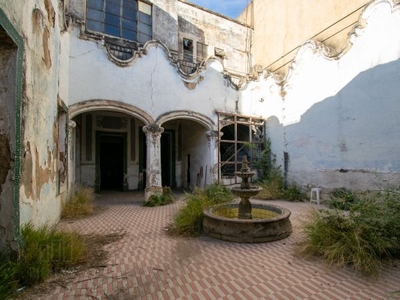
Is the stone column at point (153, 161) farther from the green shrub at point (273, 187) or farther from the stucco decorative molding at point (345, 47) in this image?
the stucco decorative molding at point (345, 47)

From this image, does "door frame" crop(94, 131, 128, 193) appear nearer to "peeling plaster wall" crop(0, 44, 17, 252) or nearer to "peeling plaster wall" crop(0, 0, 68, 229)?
"peeling plaster wall" crop(0, 0, 68, 229)

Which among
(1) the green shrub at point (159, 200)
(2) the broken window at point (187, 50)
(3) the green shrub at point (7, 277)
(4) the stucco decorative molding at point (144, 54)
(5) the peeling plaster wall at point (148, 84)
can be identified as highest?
(2) the broken window at point (187, 50)

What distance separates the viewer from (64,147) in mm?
5918

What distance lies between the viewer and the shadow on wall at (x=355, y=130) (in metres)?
6.27

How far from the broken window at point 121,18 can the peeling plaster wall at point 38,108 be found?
5138 millimetres

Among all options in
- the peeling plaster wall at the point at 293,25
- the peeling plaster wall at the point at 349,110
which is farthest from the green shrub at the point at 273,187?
the peeling plaster wall at the point at 293,25

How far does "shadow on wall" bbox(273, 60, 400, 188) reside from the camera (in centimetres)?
627

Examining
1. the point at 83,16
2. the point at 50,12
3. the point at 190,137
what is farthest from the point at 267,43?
the point at 50,12

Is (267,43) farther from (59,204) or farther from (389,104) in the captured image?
(59,204)

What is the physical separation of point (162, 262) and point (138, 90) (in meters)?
5.79

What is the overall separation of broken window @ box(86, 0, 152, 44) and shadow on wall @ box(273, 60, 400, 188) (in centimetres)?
755

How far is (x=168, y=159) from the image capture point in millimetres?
11781

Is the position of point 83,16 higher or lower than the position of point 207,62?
higher

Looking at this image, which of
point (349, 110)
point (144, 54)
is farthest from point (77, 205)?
point (349, 110)
